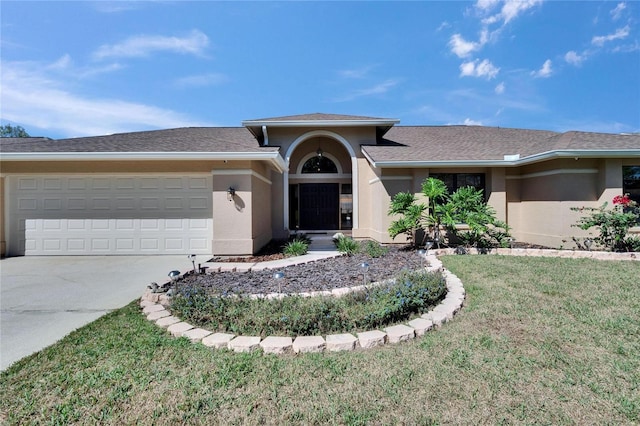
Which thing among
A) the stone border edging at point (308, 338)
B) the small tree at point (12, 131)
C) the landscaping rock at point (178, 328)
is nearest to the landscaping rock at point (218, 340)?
the stone border edging at point (308, 338)

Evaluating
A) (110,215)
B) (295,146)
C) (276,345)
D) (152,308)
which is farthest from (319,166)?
(276,345)

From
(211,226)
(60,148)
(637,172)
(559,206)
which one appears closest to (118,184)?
(60,148)

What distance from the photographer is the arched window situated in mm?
13922

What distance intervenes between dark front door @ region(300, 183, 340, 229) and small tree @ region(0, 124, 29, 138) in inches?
1808

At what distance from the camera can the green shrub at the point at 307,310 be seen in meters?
3.55

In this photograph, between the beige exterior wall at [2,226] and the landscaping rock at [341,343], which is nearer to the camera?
the landscaping rock at [341,343]

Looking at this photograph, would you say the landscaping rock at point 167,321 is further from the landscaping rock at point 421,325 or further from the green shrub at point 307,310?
the landscaping rock at point 421,325

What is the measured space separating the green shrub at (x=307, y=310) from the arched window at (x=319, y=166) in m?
9.86

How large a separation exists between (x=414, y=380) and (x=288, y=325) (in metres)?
1.54

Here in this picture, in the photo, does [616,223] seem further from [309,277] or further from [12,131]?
[12,131]

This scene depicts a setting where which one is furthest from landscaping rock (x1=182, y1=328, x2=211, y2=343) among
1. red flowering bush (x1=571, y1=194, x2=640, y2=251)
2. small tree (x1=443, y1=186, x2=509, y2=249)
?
red flowering bush (x1=571, y1=194, x2=640, y2=251)

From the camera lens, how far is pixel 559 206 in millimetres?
9281

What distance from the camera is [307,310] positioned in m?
3.73

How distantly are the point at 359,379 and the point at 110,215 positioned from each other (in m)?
9.66
